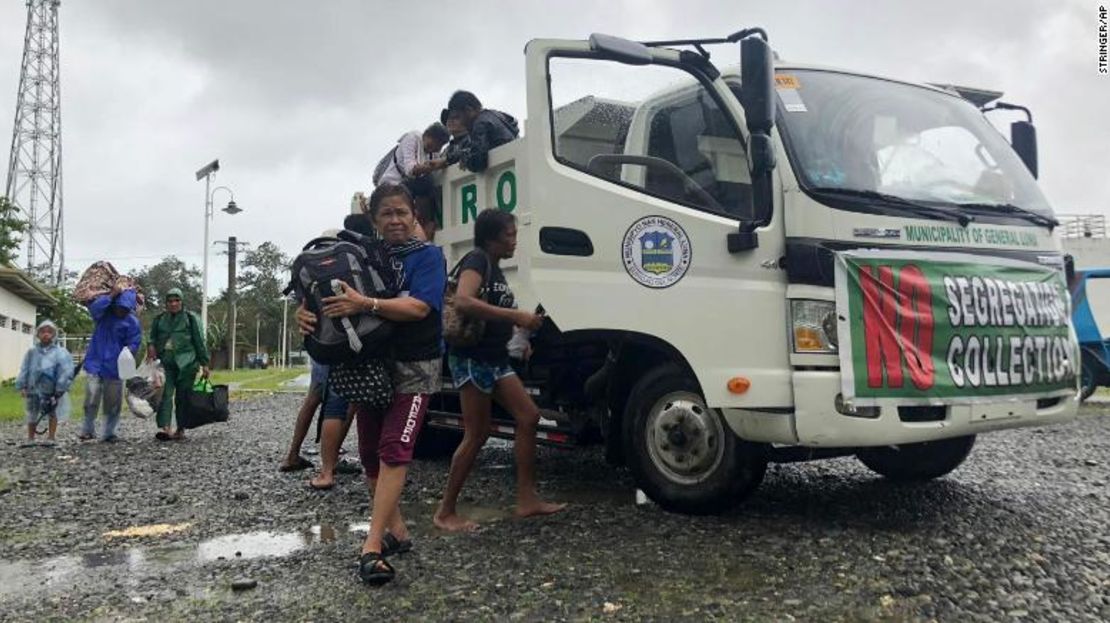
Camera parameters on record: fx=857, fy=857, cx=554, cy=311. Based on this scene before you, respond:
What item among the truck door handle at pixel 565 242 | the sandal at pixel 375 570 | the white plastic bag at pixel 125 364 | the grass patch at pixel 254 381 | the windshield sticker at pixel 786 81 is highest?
the windshield sticker at pixel 786 81

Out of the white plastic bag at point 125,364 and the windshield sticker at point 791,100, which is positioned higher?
the windshield sticker at point 791,100

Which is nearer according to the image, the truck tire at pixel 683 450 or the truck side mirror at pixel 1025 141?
the truck tire at pixel 683 450

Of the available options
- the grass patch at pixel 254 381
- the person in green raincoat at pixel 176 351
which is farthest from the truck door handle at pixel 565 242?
the grass patch at pixel 254 381

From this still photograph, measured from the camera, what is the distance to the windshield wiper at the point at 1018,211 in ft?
14.6

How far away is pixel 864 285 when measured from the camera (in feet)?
13.2

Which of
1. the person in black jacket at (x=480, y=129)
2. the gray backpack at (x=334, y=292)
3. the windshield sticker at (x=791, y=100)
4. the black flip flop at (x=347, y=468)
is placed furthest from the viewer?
the black flip flop at (x=347, y=468)

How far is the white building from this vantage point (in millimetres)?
27734

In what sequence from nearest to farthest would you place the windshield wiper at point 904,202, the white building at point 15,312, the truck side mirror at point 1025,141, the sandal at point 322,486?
the windshield wiper at point 904,202, the truck side mirror at point 1025,141, the sandal at point 322,486, the white building at point 15,312

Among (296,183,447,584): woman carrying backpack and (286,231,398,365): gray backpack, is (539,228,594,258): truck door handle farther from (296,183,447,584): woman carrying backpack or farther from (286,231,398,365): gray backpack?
(286,231,398,365): gray backpack

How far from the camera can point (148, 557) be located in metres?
4.18

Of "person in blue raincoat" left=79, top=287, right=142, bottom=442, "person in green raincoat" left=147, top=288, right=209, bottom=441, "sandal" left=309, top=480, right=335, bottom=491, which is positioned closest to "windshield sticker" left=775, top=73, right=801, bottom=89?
"sandal" left=309, top=480, right=335, bottom=491

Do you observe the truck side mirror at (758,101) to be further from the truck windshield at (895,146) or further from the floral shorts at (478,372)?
the floral shorts at (478,372)

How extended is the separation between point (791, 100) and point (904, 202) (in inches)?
31.0

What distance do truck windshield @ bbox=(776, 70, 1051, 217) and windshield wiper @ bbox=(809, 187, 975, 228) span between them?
0.02m
